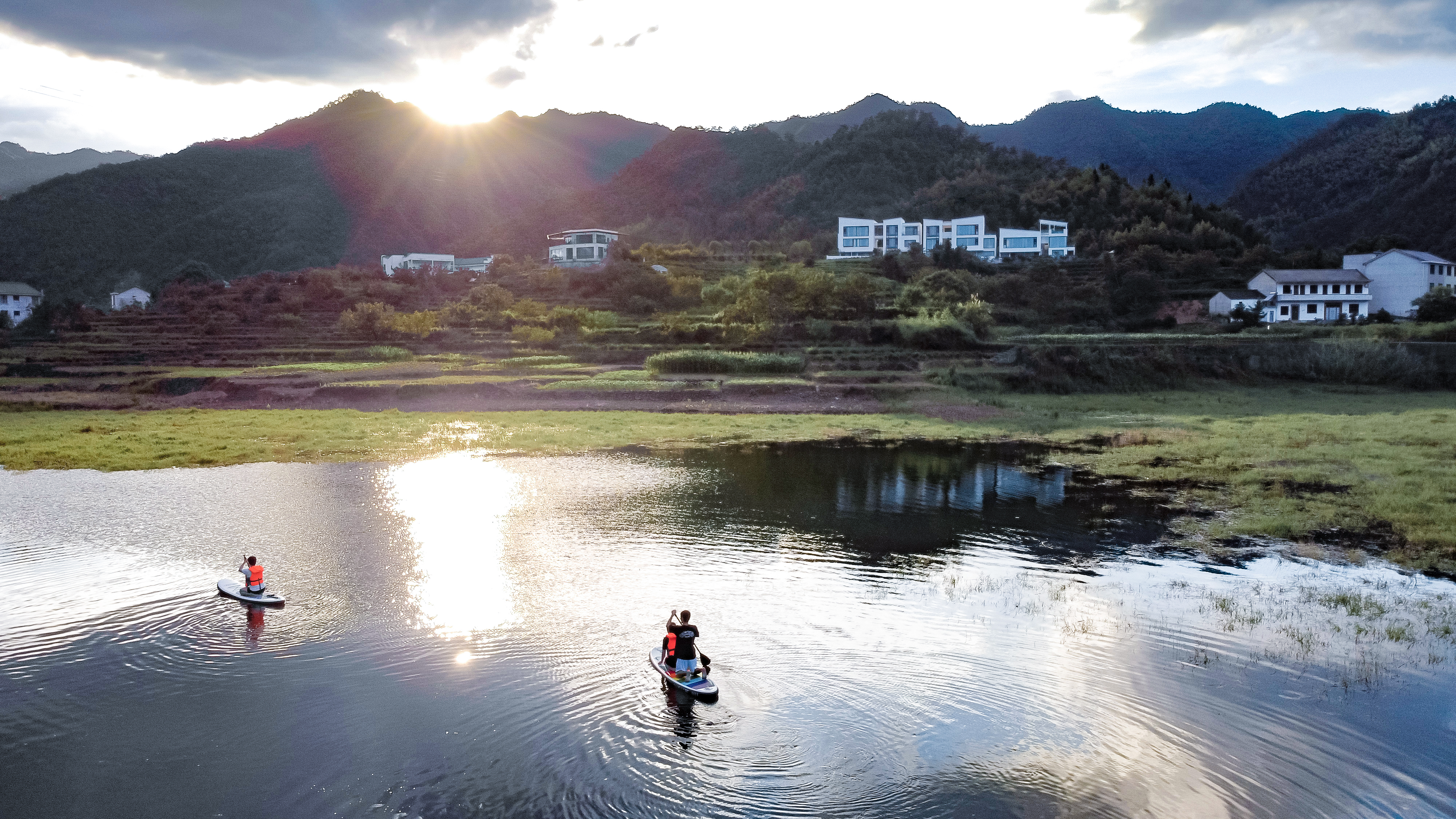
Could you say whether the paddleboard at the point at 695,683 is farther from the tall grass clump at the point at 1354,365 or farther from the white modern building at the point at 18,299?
the white modern building at the point at 18,299

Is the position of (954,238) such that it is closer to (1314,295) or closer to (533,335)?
(1314,295)

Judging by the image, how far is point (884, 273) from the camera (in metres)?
87.7

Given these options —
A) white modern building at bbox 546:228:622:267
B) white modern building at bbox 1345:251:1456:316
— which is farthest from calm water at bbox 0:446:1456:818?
white modern building at bbox 546:228:622:267

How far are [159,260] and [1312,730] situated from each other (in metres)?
132

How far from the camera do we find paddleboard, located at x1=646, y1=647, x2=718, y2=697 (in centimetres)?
1130

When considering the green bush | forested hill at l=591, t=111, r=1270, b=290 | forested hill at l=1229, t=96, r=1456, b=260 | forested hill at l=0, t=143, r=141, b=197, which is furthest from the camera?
forested hill at l=0, t=143, r=141, b=197

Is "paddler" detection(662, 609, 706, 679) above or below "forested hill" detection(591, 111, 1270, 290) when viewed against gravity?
below

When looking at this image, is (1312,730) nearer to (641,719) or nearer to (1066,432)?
(641,719)

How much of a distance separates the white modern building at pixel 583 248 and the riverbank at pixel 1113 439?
7277 centimetres

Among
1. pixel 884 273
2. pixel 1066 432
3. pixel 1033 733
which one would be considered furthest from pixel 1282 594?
pixel 884 273

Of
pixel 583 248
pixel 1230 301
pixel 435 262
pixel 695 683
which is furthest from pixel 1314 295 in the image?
pixel 435 262

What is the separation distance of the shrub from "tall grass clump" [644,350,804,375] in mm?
15651

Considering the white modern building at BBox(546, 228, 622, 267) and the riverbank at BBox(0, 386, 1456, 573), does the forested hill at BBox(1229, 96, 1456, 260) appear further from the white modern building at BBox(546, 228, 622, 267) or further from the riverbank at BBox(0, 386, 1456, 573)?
the white modern building at BBox(546, 228, 622, 267)

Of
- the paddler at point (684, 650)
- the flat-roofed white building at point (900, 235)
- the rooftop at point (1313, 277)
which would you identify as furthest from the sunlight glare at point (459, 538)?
the flat-roofed white building at point (900, 235)
